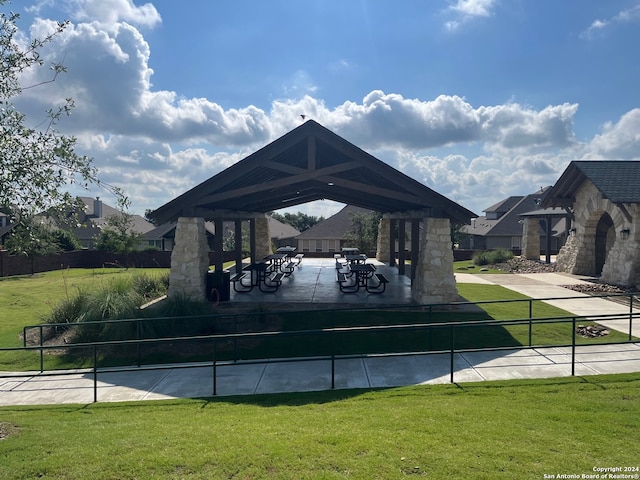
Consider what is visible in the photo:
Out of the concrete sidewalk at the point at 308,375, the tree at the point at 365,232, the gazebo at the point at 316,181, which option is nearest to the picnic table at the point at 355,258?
the gazebo at the point at 316,181

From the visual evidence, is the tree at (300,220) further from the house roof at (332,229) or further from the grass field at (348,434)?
the grass field at (348,434)

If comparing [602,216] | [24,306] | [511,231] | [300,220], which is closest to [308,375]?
[24,306]

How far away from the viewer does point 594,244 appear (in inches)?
802

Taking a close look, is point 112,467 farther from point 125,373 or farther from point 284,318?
point 284,318

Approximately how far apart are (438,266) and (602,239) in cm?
1364

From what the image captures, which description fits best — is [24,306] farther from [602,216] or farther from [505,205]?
[505,205]

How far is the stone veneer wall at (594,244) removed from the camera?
16.5m

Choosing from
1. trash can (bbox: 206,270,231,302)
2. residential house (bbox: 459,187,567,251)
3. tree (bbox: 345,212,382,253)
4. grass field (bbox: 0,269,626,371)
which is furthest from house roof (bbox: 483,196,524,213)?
trash can (bbox: 206,270,231,302)

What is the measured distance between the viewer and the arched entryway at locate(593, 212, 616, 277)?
2034 cm

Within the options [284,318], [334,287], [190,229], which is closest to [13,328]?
[190,229]

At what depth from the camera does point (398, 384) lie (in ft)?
22.1

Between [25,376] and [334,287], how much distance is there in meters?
9.34

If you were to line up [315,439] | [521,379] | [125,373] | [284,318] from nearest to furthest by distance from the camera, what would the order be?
[315,439] → [521,379] → [125,373] → [284,318]

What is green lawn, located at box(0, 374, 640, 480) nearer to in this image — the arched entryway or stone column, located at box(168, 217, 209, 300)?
stone column, located at box(168, 217, 209, 300)
